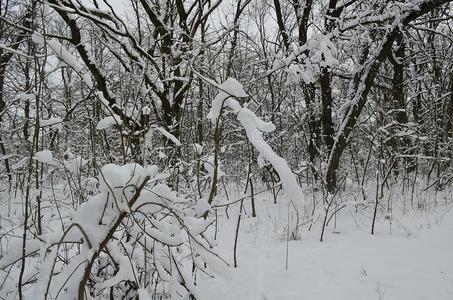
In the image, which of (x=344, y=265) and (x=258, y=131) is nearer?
(x=258, y=131)

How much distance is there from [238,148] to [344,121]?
656 centimetres

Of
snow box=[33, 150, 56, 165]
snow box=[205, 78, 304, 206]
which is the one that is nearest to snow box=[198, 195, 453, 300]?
snow box=[205, 78, 304, 206]

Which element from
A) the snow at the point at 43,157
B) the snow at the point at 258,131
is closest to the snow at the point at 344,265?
the snow at the point at 258,131

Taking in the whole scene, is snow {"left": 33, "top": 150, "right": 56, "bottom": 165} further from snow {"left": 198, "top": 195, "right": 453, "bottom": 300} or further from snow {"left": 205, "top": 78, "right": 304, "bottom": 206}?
snow {"left": 198, "top": 195, "right": 453, "bottom": 300}

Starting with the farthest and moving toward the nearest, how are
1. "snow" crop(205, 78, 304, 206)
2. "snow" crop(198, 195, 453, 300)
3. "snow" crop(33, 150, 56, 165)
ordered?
"snow" crop(198, 195, 453, 300), "snow" crop(33, 150, 56, 165), "snow" crop(205, 78, 304, 206)

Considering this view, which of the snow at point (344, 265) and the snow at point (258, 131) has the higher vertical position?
the snow at point (258, 131)

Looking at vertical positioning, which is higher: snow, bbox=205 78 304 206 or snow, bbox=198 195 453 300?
snow, bbox=205 78 304 206

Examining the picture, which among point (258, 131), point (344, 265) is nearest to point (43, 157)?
point (258, 131)

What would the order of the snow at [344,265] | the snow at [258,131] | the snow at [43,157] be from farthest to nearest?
the snow at [344,265]
the snow at [43,157]
the snow at [258,131]

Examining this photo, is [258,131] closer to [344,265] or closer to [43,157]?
[43,157]

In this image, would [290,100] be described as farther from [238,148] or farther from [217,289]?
[217,289]

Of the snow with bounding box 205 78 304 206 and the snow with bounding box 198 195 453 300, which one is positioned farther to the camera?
the snow with bounding box 198 195 453 300

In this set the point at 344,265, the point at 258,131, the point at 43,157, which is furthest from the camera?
the point at 344,265

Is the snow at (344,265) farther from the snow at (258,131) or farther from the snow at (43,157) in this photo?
the snow at (43,157)
